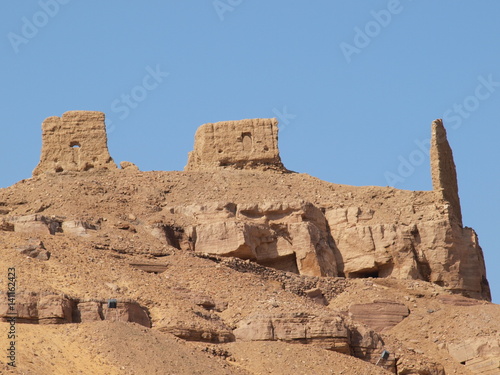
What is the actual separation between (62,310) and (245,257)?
15.4 metres

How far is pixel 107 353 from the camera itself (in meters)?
47.4

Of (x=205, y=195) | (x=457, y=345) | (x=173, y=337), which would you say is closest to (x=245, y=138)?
(x=205, y=195)

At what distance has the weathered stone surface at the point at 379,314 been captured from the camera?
194 ft

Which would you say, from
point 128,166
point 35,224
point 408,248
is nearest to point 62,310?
point 35,224

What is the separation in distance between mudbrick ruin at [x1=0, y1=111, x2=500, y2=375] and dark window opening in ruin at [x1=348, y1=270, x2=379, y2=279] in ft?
0.45

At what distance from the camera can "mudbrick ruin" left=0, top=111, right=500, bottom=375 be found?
51.8 meters

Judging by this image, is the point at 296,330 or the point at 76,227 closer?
the point at 296,330

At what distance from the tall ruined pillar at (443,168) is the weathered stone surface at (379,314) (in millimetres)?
10178

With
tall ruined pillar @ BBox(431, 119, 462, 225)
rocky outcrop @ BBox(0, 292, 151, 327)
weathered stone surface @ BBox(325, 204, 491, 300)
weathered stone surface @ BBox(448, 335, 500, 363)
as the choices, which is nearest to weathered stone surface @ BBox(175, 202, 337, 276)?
weathered stone surface @ BBox(325, 204, 491, 300)

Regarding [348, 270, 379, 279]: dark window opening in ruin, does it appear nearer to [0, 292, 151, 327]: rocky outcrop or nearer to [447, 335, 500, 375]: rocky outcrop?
[447, 335, 500, 375]: rocky outcrop

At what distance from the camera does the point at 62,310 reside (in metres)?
49.7

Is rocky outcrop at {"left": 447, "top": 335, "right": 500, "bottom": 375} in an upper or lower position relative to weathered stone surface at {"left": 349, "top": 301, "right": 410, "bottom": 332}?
lower

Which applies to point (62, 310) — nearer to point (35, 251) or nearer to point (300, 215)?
point (35, 251)

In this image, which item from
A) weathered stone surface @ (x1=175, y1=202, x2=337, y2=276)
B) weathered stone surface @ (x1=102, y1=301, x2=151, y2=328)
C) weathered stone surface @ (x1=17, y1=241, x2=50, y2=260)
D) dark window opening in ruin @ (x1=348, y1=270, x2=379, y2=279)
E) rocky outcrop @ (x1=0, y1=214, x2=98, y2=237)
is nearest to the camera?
weathered stone surface @ (x1=102, y1=301, x2=151, y2=328)
